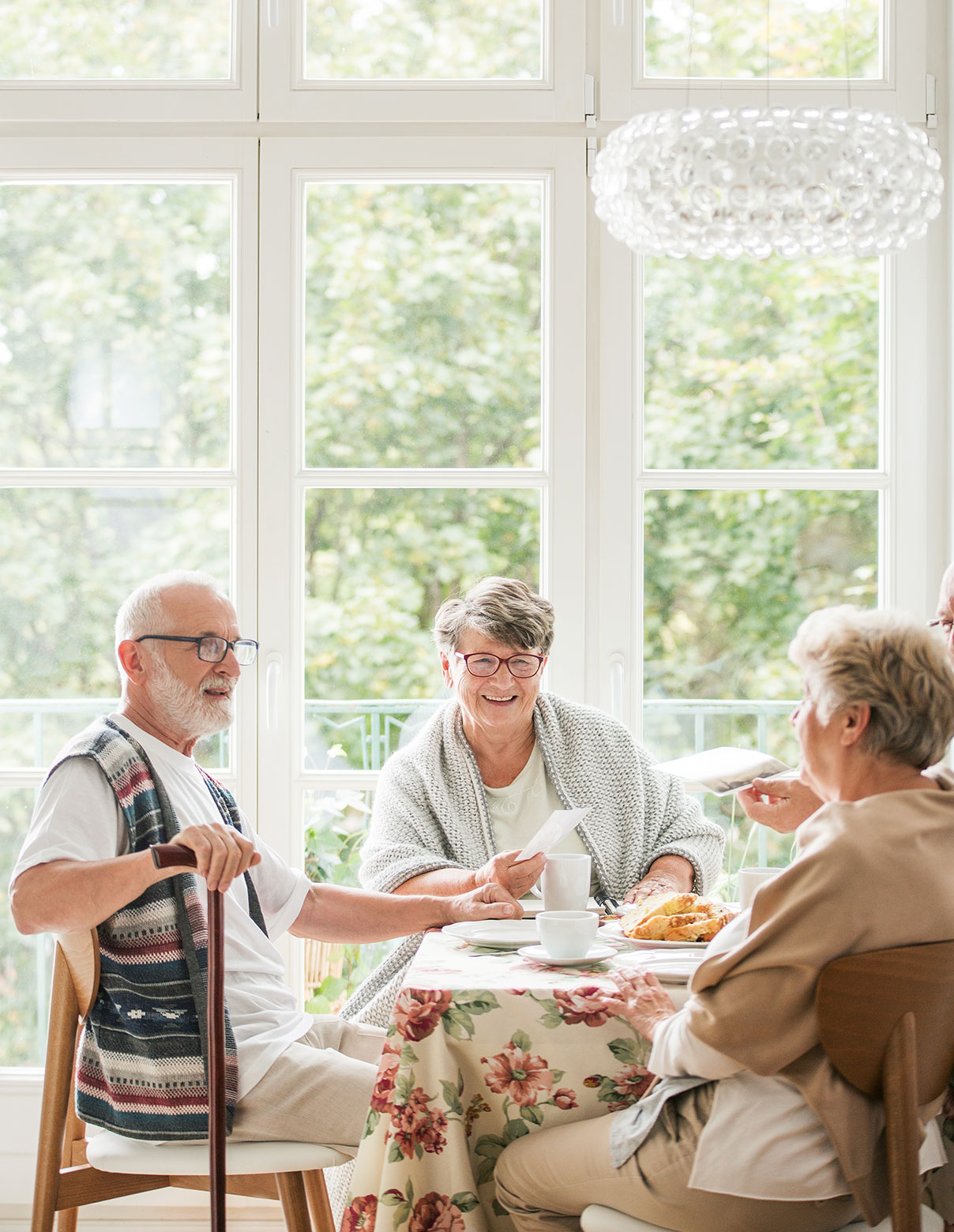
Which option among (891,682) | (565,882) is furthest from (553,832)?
(891,682)

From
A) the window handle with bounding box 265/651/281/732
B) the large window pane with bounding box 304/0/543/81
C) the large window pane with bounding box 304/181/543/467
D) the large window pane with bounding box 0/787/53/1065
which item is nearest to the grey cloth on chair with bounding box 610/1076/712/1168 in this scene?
the window handle with bounding box 265/651/281/732

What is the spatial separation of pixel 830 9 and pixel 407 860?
7.12ft

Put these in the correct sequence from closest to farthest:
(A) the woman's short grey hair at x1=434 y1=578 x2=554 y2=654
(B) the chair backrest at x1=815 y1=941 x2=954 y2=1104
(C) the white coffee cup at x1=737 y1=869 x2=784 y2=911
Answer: (B) the chair backrest at x1=815 y1=941 x2=954 y2=1104
(C) the white coffee cup at x1=737 y1=869 x2=784 y2=911
(A) the woman's short grey hair at x1=434 y1=578 x2=554 y2=654

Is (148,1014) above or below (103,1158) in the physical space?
above

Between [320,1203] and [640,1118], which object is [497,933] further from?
[320,1203]

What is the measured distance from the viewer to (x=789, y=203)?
1781 millimetres

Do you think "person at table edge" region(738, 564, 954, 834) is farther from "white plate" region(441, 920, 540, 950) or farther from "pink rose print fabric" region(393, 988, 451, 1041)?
"pink rose print fabric" region(393, 988, 451, 1041)

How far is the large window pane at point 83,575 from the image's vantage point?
2748mm

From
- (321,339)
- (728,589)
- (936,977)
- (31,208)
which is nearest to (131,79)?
(31,208)

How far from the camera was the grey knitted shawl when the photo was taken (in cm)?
218

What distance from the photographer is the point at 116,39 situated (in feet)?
8.99

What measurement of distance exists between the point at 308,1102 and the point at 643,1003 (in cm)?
61

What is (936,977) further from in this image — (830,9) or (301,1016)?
(830,9)

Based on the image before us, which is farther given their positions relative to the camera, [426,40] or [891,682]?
[426,40]
